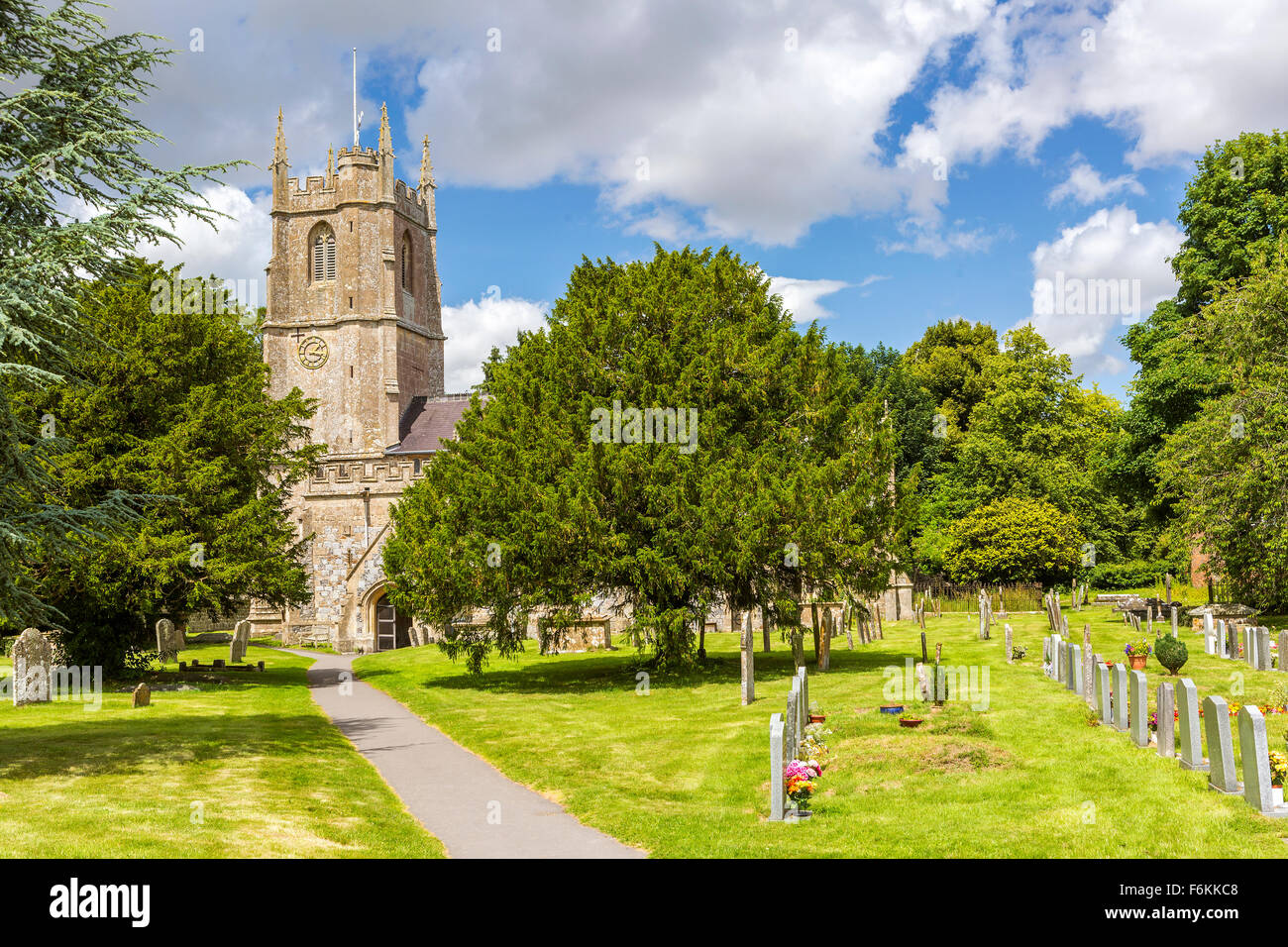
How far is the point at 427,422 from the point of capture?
59844 mm

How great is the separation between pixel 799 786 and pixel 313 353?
2124 inches

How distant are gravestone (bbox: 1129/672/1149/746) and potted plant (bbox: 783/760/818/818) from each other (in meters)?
4.90

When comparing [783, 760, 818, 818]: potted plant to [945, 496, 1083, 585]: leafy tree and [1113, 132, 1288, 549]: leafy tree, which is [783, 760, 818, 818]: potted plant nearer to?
[1113, 132, 1288, 549]: leafy tree

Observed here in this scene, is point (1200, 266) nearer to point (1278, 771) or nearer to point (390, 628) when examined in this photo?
point (1278, 771)

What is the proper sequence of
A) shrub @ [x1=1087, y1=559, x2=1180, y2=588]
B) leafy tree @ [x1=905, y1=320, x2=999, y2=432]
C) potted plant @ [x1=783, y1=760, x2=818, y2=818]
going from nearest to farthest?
potted plant @ [x1=783, y1=760, x2=818, y2=818], shrub @ [x1=1087, y1=559, x2=1180, y2=588], leafy tree @ [x1=905, y1=320, x2=999, y2=432]

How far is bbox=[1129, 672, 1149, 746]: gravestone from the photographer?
1322 cm

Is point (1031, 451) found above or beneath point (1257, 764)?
above

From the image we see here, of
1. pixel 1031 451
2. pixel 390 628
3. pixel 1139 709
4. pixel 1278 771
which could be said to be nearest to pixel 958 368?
pixel 1031 451

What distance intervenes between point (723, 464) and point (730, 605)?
3.84m

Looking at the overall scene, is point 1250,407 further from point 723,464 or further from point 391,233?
point 391,233

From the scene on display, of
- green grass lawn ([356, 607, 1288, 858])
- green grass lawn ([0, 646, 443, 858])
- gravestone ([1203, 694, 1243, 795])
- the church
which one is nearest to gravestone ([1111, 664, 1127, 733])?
green grass lawn ([356, 607, 1288, 858])

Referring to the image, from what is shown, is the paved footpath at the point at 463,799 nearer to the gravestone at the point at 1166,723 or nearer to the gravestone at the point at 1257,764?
the gravestone at the point at 1257,764

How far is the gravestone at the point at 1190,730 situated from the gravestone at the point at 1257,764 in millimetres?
1470

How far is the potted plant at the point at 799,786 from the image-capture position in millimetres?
11375
